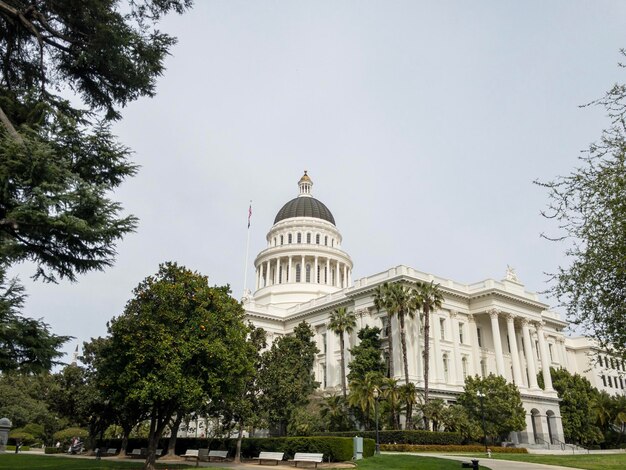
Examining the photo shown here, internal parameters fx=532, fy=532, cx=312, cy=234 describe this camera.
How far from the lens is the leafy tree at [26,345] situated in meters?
16.3

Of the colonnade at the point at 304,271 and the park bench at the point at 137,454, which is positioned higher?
the colonnade at the point at 304,271

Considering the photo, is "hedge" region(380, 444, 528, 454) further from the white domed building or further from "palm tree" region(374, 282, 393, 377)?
"palm tree" region(374, 282, 393, 377)

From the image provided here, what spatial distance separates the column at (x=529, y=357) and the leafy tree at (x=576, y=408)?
12.2ft

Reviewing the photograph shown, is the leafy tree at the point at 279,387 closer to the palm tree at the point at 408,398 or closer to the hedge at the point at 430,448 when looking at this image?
the hedge at the point at 430,448

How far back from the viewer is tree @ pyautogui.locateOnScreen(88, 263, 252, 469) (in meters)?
24.7

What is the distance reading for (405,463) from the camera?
26.1m

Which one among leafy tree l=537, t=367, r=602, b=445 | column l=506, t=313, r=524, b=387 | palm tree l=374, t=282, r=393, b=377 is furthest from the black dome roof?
leafy tree l=537, t=367, r=602, b=445

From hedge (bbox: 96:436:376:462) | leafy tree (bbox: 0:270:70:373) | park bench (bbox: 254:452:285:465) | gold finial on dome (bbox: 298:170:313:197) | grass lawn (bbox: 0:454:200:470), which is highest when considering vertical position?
gold finial on dome (bbox: 298:170:313:197)

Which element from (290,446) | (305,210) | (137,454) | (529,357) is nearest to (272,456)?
(290,446)

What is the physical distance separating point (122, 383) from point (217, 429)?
12260mm

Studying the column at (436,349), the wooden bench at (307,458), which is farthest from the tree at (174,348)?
the column at (436,349)

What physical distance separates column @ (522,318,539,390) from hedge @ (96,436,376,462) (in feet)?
108

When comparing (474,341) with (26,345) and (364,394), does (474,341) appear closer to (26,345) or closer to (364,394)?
(364,394)

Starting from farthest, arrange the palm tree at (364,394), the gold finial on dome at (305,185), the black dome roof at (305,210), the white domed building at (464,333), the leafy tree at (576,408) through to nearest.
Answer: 1. the gold finial on dome at (305,185)
2. the black dome roof at (305,210)
3. the leafy tree at (576,408)
4. the white domed building at (464,333)
5. the palm tree at (364,394)
